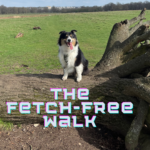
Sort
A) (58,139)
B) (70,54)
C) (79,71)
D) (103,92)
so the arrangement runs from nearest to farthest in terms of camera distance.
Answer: (58,139) < (103,92) < (70,54) < (79,71)

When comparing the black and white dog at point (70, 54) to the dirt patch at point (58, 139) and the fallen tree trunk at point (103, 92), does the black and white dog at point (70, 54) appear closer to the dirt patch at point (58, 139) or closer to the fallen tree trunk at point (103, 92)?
the fallen tree trunk at point (103, 92)

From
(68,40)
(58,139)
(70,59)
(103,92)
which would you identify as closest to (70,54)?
(70,59)

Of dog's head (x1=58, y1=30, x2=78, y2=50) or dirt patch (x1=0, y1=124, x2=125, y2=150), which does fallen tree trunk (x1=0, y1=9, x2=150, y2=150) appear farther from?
dog's head (x1=58, y1=30, x2=78, y2=50)

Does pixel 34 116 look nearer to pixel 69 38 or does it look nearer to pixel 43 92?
pixel 43 92

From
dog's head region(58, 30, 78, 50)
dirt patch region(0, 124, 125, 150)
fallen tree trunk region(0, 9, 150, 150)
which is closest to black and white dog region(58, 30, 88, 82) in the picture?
dog's head region(58, 30, 78, 50)

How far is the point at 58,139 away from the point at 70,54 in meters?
1.88

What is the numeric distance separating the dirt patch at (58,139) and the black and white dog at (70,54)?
3.96 feet

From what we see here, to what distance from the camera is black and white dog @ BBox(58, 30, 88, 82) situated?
3.34 m

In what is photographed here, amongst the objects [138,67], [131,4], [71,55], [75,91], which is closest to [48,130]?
[75,91]

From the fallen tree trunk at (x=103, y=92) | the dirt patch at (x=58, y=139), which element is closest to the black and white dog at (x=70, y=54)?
the fallen tree trunk at (x=103, y=92)

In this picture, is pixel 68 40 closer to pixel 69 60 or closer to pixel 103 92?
pixel 69 60

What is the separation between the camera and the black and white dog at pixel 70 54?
131 inches

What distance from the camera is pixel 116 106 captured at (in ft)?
10.3

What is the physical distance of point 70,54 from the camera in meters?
3.46
